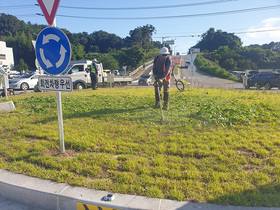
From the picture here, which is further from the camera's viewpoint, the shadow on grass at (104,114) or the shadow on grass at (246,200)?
the shadow on grass at (104,114)

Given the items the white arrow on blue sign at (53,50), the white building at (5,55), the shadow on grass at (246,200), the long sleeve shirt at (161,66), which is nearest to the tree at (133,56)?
the white building at (5,55)

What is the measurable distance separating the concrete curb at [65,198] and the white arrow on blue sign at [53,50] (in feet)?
5.69

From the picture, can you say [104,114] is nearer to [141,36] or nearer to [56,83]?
[56,83]

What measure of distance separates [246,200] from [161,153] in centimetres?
157

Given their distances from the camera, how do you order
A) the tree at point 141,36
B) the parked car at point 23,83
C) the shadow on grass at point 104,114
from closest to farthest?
the shadow on grass at point 104,114 → the parked car at point 23,83 → the tree at point 141,36

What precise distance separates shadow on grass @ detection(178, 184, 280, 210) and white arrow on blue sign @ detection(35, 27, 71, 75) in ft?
9.07

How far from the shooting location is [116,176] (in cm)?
300

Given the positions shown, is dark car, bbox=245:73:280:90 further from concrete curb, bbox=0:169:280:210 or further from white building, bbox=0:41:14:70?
white building, bbox=0:41:14:70

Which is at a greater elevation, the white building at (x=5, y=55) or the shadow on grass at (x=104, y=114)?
the white building at (x=5, y=55)

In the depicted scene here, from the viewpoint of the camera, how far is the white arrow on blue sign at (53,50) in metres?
3.37

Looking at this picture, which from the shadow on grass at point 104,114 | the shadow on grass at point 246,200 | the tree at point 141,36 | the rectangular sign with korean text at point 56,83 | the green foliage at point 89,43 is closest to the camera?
the shadow on grass at point 246,200

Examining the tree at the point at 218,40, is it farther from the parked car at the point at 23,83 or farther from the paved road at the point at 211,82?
the parked car at the point at 23,83

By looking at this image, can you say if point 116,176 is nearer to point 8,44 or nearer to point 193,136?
point 193,136

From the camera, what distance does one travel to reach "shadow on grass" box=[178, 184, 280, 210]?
7.72 feet
